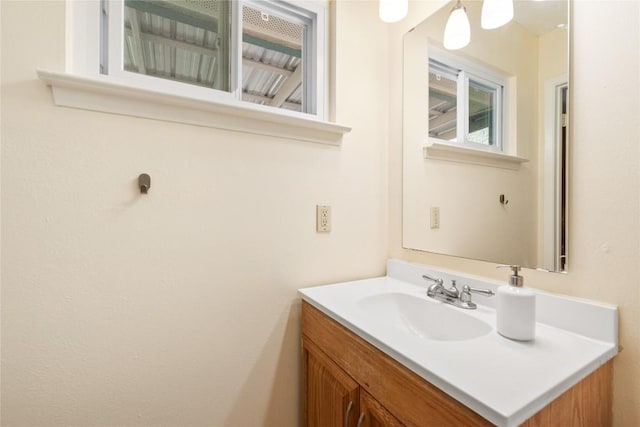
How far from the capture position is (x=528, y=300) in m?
0.69

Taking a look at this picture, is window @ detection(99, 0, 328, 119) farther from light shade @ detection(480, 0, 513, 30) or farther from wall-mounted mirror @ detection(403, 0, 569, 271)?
light shade @ detection(480, 0, 513, 30)

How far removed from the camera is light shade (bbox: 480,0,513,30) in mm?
924

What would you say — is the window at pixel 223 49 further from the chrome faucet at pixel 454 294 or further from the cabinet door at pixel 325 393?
the cabinet door at pixel 325 393

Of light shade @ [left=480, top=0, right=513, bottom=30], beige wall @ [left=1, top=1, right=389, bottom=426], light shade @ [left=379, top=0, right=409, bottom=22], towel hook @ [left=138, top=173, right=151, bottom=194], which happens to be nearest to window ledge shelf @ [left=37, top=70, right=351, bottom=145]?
beige wall @ [left=1, top=1, right=389, bottom=426]

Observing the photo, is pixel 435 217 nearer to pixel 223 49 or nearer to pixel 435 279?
pixel 435 279

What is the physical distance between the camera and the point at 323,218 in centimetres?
121

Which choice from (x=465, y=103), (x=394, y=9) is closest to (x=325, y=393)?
(x=465, y=103)

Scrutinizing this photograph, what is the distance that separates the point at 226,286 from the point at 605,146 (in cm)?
124

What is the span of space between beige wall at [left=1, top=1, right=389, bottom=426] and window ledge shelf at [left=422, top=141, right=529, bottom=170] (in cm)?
34

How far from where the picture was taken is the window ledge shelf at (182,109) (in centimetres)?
80

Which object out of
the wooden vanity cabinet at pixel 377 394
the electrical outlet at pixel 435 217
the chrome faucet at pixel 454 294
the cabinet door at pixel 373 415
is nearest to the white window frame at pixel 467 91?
the electrical outlet at pixel 435 217

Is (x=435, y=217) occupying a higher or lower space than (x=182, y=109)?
lower

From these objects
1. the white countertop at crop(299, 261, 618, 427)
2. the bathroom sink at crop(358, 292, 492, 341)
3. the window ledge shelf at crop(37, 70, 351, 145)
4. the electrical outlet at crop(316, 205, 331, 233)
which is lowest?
the bathroom sink at crop(358, 292, 492, 341)

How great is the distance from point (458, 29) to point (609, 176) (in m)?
0.76
